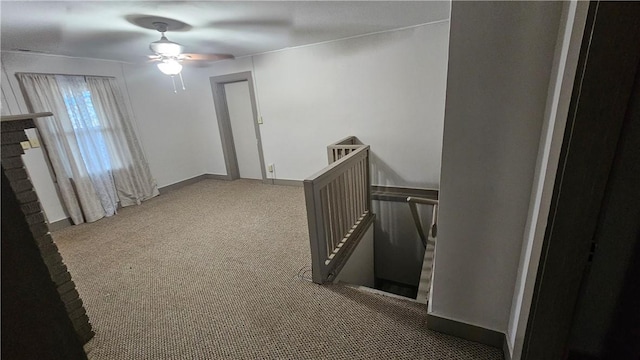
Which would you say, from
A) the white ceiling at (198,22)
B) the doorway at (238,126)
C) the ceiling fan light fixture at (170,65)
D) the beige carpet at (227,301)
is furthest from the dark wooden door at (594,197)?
the doorway at (238,126)

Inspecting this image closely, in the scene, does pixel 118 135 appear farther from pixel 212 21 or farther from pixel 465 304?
pixel 465 304

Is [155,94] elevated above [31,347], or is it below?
above

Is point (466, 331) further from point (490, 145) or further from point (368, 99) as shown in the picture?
point (368, 99)

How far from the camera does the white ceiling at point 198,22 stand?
75.2 inches

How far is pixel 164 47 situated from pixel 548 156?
2864mm

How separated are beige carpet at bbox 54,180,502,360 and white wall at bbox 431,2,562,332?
397 mm

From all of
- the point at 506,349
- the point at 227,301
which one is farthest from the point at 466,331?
the point at 227,301

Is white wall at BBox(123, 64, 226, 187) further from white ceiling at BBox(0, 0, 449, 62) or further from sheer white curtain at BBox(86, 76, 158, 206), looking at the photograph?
white ceiling at BBox(0, 0, 449, 62)

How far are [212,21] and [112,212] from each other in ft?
9.96

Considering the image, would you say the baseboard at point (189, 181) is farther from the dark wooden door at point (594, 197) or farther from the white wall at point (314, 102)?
the dark wooden door at point (594, 197)

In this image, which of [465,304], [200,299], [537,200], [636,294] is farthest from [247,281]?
[636,294]

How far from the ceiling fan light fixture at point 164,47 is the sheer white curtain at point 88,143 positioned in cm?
189

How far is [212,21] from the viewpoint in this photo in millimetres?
2350

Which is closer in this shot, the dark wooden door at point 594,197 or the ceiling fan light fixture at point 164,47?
the dark wooden door at point 594,197
